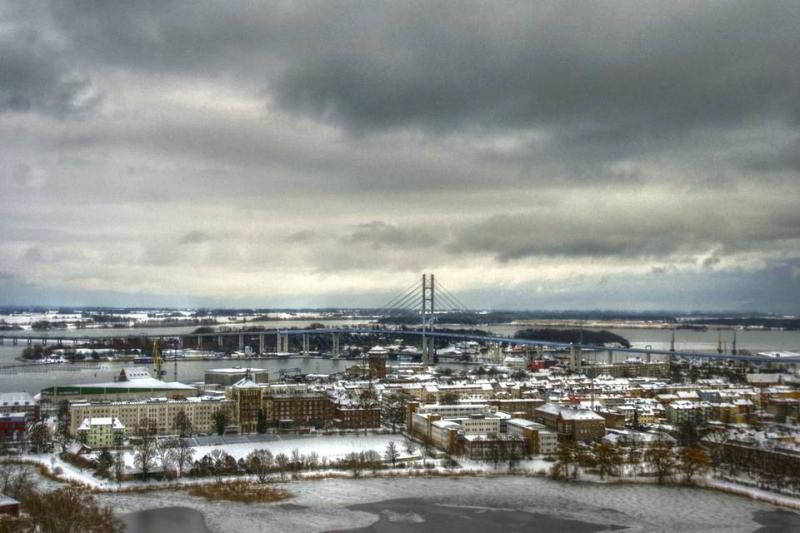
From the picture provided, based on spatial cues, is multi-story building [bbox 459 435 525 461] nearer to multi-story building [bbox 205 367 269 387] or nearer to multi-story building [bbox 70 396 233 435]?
multi-story building [bbox 70 396 233 435]

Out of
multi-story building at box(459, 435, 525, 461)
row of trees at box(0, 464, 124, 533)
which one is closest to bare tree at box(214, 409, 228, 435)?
multi-story building at box(459, 435, 525, 461)

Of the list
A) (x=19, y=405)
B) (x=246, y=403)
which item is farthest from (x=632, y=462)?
(x=19, y=405)

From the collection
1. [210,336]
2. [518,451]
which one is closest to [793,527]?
[518,451]

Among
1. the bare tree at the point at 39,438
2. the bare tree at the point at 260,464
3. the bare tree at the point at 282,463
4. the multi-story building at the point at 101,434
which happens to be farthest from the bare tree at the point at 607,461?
the bare tree at the point at 39,438

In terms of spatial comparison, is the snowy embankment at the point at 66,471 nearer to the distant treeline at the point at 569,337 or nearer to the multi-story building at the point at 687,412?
the multi-story building at the point at 687,412

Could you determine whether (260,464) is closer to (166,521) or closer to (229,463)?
(229,463)

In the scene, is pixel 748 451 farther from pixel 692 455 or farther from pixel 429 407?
pixel 429 407
